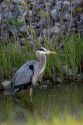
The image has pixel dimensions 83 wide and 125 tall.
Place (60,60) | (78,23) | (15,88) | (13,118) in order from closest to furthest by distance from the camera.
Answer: (13,118)
(15,88)
(60,60)
(78,23)

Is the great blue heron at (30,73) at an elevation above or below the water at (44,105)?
above

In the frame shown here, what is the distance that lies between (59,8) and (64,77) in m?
4.53

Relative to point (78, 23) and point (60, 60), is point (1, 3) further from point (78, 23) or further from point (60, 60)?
point (60, 60)

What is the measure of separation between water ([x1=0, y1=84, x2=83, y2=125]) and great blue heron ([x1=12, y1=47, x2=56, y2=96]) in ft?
0.76

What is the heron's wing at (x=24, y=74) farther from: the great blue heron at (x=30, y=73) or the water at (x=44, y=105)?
the water at (x=44, y=105)

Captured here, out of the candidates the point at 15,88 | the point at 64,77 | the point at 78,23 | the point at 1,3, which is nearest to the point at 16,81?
the point at 15,88

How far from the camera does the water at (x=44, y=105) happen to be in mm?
10344

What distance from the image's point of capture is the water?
1034 cm

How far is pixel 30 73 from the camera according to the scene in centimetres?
1238

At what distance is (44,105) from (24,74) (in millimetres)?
1210

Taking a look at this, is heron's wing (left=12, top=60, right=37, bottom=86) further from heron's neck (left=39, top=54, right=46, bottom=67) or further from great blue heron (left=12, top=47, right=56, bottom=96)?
heron's neck (left=39, top=54, right=46, bottom=67)

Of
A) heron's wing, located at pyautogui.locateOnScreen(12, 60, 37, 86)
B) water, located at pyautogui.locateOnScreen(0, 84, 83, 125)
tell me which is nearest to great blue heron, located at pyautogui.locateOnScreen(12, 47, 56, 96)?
heron's wing, located at pyautogui.locateOnScreen(12, 60, 37, 86)

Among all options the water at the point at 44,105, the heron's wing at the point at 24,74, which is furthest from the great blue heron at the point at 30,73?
the water at the point at 44,105

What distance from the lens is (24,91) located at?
1274cm
